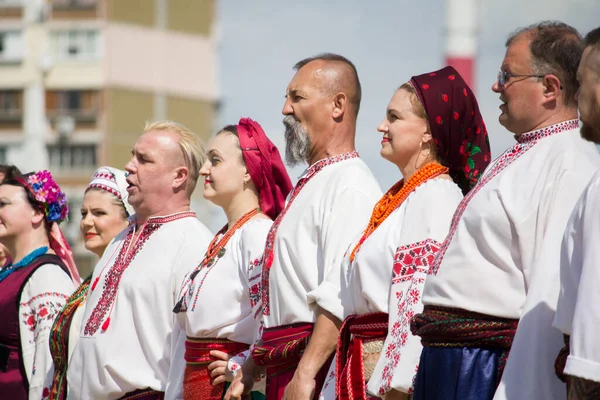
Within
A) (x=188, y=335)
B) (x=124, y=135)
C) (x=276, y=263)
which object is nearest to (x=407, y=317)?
(x=276, y=263)

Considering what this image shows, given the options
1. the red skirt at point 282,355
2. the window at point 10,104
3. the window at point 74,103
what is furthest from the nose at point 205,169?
the window at point 10,104

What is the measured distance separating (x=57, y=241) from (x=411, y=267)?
11.8 ft

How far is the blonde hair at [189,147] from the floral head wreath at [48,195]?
111cm

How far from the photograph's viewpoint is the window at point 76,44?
55.4 meters

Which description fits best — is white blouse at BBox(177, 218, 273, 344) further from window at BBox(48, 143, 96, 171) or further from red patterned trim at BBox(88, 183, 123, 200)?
window at BBox(48, 143, 96, 171)

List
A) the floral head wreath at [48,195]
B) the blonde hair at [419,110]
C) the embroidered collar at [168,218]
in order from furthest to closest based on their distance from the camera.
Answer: the floral head wreath at [48,195] → the embroidered collar at [168,218] → the blonde hair at [419,110]

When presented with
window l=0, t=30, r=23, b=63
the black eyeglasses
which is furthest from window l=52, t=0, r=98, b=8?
the black eyeglasses

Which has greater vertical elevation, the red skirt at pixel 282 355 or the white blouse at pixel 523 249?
the white blouse at pixel 523 249

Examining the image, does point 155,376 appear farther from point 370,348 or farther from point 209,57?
point 209,57

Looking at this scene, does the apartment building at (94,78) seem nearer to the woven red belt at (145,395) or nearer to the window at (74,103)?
the window at (74,103)

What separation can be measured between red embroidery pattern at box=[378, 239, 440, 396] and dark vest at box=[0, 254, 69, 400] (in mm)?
3251

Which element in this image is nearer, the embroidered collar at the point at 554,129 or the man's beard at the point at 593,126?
the man's beard at the point at 593,126

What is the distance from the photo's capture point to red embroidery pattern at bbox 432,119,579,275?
4.43m

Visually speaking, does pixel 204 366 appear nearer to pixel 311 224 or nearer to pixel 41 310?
pixel 311 224
